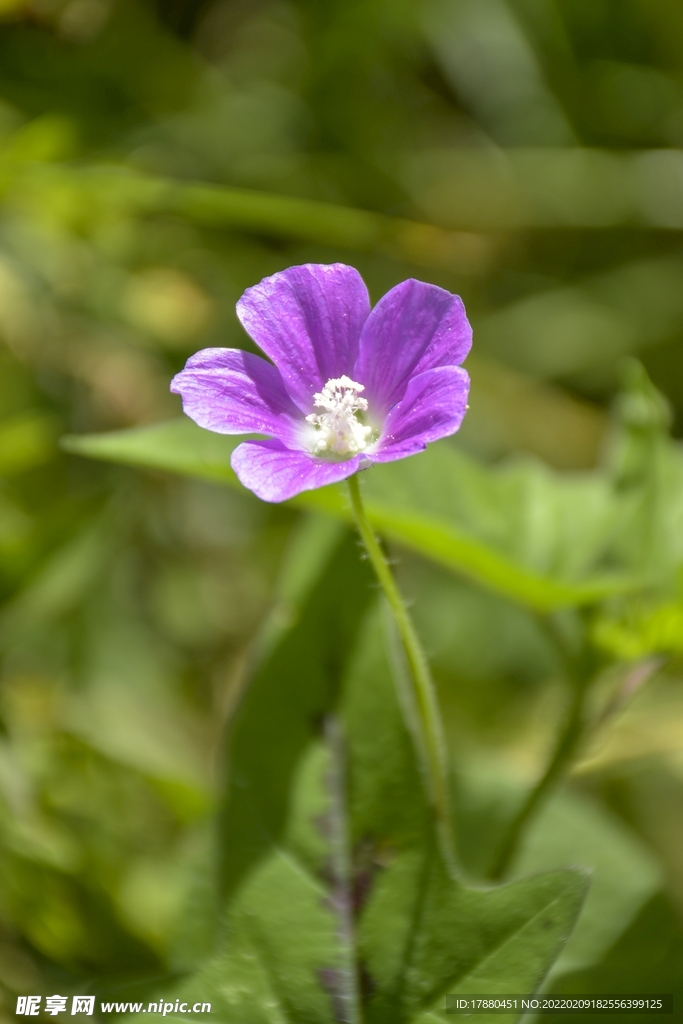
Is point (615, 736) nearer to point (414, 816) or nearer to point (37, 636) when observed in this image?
point (414, 816)

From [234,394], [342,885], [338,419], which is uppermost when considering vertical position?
[234,394]

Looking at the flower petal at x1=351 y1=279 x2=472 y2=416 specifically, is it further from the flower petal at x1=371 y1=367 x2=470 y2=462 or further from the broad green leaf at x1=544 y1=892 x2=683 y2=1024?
the broad green leaf at x1=544 y1=892 x2=683 y2=1024

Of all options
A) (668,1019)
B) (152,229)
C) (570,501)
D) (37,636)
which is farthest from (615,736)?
(152,229)

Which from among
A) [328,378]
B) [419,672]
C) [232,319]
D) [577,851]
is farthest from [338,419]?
[232,319]

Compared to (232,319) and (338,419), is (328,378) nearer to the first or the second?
(338,419)

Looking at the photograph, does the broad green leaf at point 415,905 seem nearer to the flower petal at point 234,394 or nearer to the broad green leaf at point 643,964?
the broad green leaf at point 643,964

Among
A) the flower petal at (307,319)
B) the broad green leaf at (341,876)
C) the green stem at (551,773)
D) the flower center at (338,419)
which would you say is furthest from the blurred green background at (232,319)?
the flower petal at (307,319)
